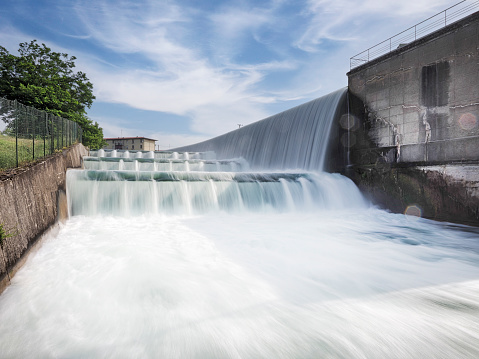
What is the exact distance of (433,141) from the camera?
8898 millimetres

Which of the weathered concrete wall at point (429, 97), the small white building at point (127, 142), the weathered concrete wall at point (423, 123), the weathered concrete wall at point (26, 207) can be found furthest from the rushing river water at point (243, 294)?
the small white building at point (127, 142)

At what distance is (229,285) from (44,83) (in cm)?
2444

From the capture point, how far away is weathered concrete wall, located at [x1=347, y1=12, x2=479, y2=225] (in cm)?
798

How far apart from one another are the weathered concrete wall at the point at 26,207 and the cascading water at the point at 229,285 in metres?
0.38

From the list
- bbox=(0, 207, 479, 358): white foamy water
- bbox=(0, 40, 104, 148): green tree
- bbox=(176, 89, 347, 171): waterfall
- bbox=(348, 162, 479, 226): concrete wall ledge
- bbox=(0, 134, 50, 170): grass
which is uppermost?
bbox=(0, 40, 104, 148): green tree

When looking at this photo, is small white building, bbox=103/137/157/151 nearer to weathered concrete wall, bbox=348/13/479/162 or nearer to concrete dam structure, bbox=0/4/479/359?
concrete dam structure, bbox=0/4/479/359

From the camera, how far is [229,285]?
3820 mm

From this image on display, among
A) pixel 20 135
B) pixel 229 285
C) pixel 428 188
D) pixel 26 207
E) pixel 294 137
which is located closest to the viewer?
pixel 229 285

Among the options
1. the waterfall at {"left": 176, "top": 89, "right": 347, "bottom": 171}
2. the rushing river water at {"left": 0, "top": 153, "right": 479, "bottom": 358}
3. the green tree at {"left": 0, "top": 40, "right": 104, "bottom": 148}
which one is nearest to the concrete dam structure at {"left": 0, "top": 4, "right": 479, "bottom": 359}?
the rushing river water at {"left": 0, "top": 153, "right": 479, "bottom": 358}

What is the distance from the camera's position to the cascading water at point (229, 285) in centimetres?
254

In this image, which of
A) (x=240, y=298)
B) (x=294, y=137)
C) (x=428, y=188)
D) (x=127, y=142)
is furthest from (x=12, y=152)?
(x=127, y=142)

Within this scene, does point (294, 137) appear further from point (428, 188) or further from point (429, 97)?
point (428, 188)

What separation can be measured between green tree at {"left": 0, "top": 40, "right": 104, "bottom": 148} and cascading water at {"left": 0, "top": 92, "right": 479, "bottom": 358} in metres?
13.8

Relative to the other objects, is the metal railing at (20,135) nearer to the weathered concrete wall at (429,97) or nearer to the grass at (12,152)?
the grass at (12,152)
